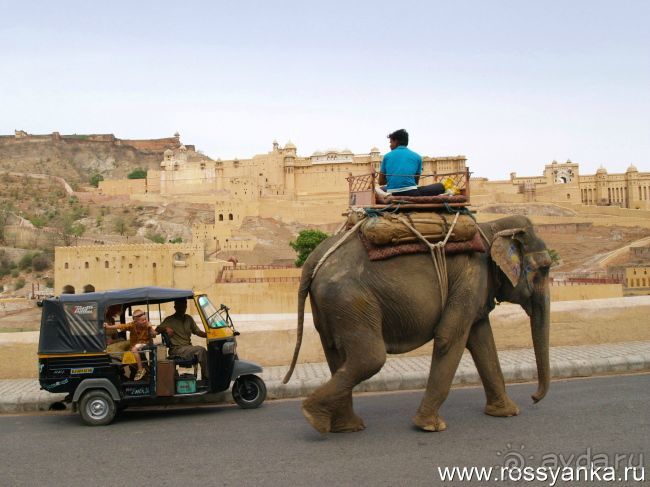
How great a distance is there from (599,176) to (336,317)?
8952 cm

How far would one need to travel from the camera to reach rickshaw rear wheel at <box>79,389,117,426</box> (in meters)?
6.71

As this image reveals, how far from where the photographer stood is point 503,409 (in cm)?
623

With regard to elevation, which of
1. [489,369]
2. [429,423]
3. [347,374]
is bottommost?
[429,423]

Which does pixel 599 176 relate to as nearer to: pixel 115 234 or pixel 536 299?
pixel 115 234

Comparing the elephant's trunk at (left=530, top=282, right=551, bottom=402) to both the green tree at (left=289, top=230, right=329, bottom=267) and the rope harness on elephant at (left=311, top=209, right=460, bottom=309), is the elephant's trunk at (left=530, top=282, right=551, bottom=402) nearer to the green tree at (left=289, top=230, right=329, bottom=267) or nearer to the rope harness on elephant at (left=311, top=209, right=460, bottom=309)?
the rope harness on elephant at (left=311, top=209, right=460, bottom=309)

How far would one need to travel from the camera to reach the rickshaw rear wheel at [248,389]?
24.3 feet

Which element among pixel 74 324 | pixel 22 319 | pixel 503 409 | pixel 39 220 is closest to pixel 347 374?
pixel 503 409

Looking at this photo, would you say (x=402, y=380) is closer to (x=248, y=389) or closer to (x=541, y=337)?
(x=248, y=389)

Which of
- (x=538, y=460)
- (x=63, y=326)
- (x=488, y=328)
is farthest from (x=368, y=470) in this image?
(x=63, y=326)

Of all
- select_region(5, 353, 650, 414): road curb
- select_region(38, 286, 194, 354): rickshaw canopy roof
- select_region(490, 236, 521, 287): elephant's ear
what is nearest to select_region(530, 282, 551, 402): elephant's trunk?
select_region(490, 236, 521, 287): elephant's ear

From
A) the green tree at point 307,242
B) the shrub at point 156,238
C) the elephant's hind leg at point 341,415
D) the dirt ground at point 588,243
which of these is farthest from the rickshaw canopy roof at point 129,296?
the shrub at point 156,238

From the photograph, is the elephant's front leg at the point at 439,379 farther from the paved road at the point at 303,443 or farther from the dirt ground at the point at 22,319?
the dirt ground at the point at 22,319

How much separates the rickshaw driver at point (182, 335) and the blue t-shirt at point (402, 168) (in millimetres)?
2792

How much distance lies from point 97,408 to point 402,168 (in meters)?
3.91
